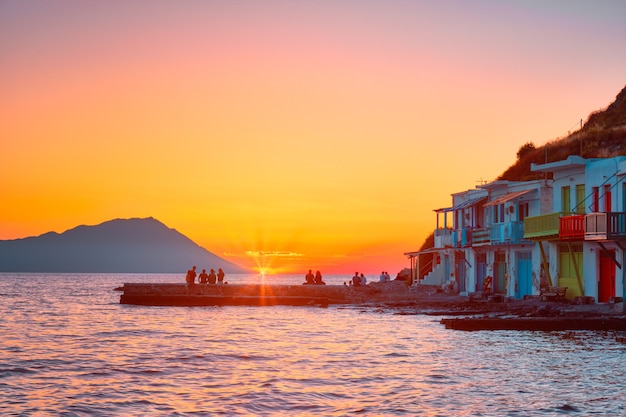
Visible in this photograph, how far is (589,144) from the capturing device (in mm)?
78812

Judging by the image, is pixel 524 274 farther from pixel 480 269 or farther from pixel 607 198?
Answer: pixel 607 198

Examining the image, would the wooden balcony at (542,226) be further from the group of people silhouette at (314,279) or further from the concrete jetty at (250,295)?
the group of people silhouette at (314,279)

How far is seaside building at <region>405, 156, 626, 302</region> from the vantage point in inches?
1789

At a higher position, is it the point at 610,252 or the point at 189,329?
the point at 610,252

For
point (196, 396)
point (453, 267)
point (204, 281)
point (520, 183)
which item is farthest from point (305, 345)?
point (204, 281)

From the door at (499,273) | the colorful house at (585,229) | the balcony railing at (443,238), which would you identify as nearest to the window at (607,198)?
the colorful house at (585,229)

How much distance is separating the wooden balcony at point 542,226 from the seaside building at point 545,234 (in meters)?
0.06

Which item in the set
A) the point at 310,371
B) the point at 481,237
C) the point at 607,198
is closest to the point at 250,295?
the point at 481,237

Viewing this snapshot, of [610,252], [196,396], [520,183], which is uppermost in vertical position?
[520,183]

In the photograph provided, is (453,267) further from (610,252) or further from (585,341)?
(585,341)

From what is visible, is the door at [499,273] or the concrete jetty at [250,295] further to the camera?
the concrete jetty at [250,295]

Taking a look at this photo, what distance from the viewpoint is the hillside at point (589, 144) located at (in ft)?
249

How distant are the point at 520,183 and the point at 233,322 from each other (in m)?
22.0

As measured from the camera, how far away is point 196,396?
22625 millimetres
